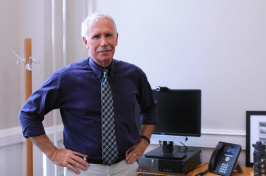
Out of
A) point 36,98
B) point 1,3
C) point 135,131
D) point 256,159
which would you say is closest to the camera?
point 36,98

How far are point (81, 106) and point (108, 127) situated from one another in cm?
17

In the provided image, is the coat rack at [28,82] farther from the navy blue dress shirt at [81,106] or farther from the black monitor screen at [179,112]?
the black monitor screen at [179,112]

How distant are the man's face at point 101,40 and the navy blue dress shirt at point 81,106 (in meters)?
0.08

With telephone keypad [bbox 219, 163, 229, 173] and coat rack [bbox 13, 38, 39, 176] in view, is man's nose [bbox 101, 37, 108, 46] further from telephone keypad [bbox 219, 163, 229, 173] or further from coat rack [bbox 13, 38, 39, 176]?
telephone keypad [bbox 219, 163, 229, 173]

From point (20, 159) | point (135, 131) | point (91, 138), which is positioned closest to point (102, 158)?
point (91, 138)

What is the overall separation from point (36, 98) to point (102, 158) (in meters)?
0.45

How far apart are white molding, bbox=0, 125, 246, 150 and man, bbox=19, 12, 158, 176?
75 centimetres

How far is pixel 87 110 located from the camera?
62.7 inches

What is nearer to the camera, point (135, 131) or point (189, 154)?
point (135, 131)

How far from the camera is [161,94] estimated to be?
242 cm

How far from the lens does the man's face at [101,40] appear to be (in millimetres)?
1604

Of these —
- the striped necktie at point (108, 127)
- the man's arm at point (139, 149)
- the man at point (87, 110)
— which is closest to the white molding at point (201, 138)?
the man's arm at point (139, 149)

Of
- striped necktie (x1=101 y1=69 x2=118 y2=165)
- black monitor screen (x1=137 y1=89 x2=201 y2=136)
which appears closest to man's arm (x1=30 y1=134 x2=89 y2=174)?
striped necktie (x1=101 y1=69 x2=118 y2=165)

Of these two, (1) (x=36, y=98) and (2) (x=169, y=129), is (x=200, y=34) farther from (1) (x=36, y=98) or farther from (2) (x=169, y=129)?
(1) (x=36, y=98)
